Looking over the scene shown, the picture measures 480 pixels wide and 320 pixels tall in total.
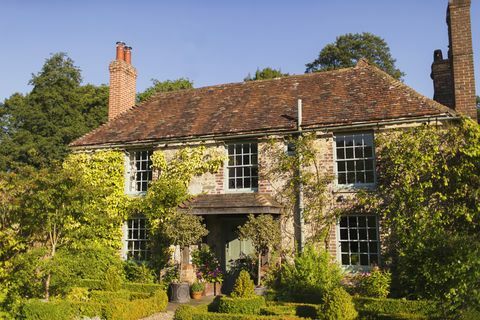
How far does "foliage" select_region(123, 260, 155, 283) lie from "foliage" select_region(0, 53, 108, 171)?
2039cm

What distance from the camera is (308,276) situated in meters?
13.5

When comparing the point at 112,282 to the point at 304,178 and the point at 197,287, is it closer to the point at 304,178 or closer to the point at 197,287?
the point at 197,287

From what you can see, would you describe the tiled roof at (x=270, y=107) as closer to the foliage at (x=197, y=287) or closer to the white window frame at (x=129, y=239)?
the white window frame at (x=129, y=239)

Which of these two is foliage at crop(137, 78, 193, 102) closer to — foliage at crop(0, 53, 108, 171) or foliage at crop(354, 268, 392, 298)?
foliage at crop(0, 53, 108, 171)

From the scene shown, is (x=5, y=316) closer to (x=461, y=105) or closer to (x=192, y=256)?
(x=192, y=256)

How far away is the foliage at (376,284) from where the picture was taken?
12.5 m

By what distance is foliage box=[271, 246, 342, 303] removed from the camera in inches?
513

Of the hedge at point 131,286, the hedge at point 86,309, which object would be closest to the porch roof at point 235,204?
the hedge at point 131,286

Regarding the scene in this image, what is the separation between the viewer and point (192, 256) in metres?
15.7

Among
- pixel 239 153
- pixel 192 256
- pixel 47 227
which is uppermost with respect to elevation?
pixel 239 153

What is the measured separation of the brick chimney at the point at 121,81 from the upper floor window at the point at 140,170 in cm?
360

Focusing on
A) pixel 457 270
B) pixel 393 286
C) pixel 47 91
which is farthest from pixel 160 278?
pixel 47 91

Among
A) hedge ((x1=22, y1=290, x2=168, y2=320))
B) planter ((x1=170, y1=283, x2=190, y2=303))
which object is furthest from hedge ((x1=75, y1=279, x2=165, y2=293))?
hedge ((x1=22, y1=290, x2=168, y2=320))

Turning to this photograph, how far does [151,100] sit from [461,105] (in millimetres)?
14075
